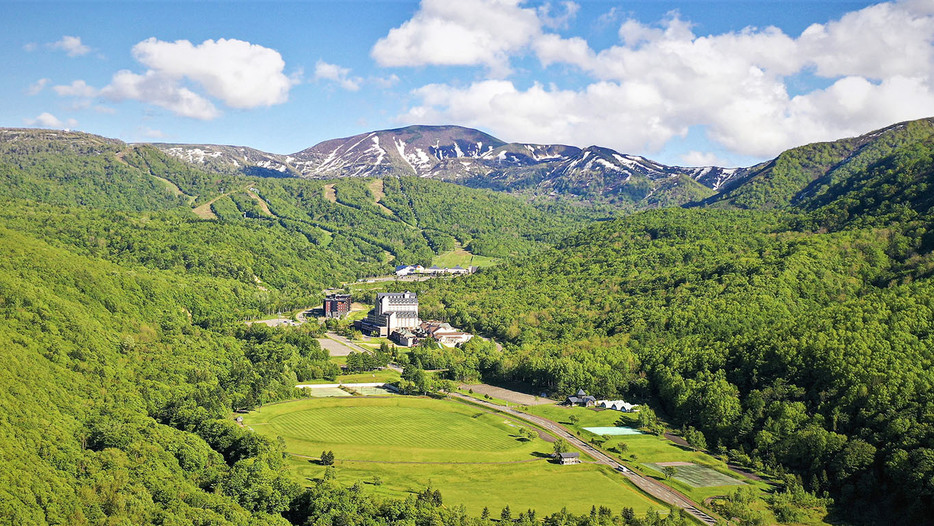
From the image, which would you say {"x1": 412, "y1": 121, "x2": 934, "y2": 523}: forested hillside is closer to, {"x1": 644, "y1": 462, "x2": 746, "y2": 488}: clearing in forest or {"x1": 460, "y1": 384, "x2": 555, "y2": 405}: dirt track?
{"x1": 460, "y1": 384, "x2": 555, "y2": 405}: dirt track

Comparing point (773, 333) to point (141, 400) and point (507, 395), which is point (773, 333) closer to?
point (507, 395)

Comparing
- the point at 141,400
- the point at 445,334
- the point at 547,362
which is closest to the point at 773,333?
the point at 547,362

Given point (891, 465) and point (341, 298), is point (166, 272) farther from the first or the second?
point (891, 465)

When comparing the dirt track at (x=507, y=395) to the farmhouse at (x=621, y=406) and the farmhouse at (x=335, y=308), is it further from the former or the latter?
the farmhouse at (x=335, y=308)

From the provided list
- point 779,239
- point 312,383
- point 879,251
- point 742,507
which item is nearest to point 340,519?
point 742,507

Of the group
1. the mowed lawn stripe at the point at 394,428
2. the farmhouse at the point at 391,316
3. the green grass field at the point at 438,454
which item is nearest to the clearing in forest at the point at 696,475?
the green grass field at the point at 438,454

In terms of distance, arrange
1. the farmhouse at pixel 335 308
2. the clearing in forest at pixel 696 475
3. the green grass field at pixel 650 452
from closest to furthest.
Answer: the green grass field at pixel 650 452, the clearing in forest at pixel 696 475, the farmhouse at pixel 335 308

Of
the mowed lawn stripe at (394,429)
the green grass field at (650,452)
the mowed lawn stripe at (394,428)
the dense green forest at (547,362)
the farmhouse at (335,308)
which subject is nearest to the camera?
the dense green forest at (547,362)

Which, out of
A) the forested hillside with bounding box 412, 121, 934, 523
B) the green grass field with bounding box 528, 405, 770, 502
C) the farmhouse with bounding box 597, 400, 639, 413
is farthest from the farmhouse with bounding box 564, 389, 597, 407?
the green grass field with bounding box 528, 405, 770, 502
